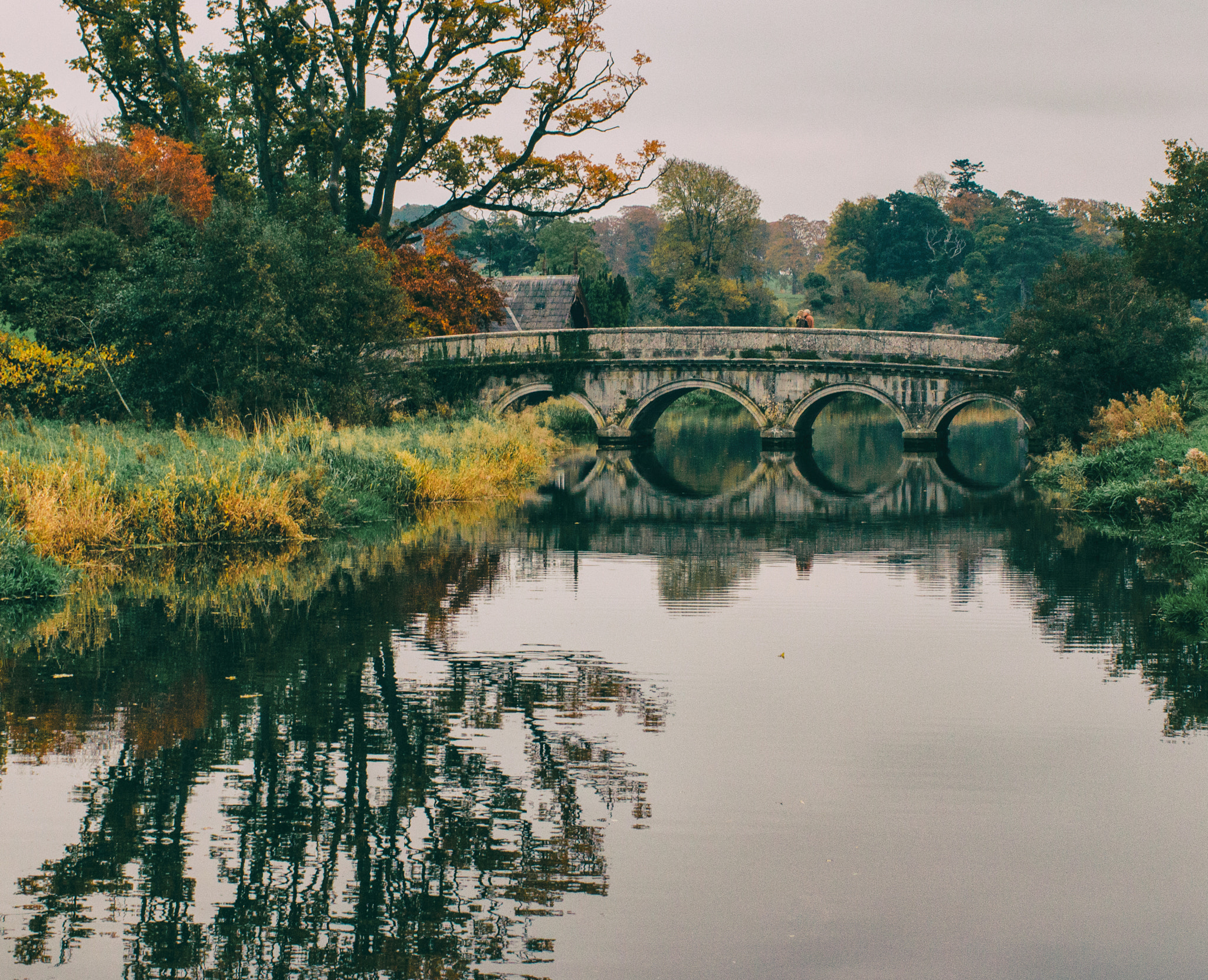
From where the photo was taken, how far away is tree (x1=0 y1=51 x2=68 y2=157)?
4191 cm

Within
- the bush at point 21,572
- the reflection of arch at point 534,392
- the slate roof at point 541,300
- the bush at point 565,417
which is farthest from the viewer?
the slate roof at point 541,300

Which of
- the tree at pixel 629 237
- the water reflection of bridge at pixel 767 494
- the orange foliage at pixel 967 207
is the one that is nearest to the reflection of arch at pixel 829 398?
the water reflection of bridge at pixel 767 494

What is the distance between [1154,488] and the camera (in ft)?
62.8

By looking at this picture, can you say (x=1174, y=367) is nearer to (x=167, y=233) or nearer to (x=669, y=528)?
(x=669, y=528)

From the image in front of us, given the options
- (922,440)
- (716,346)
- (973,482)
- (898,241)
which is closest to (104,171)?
(716,346)

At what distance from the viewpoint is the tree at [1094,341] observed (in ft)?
97.5

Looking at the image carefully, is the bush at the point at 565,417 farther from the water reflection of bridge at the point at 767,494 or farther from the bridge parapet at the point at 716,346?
the water reflection of bridge at the point at 767,494

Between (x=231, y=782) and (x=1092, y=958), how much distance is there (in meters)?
4.32

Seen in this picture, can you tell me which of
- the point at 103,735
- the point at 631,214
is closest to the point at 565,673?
the point at 103,735

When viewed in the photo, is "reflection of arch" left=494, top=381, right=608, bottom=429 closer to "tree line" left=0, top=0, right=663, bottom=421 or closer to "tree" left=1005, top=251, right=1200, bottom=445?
"tree line" left=0, top=0, right=663, bottom=421

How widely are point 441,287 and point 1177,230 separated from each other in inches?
835

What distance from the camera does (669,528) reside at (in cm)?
2206

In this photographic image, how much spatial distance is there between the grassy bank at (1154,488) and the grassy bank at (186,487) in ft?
35.2

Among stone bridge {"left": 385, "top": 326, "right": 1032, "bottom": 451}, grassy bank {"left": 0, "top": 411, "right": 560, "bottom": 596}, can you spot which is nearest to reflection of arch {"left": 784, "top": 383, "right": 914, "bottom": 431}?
stone bridge {"left": 385, "top": 326, "right": 1032, "bottom": 451}
